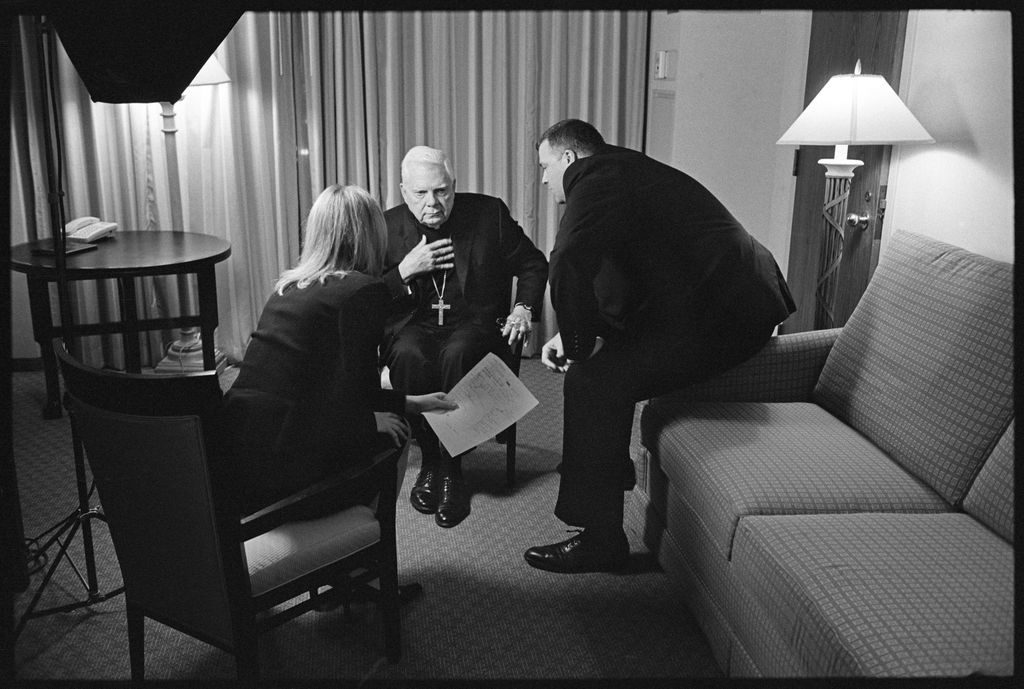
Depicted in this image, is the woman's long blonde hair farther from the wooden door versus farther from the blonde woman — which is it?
the wooden door

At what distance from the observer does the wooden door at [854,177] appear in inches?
78.3

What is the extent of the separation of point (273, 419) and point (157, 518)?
0.68ft

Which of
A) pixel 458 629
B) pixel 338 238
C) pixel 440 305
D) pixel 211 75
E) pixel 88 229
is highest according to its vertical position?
pixel 211 75

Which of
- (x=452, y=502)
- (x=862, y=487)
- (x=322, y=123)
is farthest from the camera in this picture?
(x=322, y=123)

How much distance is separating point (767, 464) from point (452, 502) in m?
0.71

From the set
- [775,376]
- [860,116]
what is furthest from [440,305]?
[860,116]

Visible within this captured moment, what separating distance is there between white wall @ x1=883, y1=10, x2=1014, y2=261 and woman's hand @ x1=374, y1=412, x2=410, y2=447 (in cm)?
104

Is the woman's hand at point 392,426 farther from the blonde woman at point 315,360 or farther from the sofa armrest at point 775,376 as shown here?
the sofa armrest at point 775,376

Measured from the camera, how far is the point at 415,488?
1.97m

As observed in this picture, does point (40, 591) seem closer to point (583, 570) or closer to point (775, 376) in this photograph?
point (583, 570)

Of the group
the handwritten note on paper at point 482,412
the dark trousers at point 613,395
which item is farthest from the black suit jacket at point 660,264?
the handwritten note on paper at point 482,412

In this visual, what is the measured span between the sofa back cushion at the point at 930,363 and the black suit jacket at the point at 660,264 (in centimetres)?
18

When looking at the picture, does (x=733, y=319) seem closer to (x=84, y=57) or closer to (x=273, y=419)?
(x=273, y=419)

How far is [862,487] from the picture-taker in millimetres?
1410
